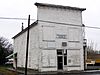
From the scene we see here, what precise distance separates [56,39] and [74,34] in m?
3.44

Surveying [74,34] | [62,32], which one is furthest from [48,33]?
[74,34]

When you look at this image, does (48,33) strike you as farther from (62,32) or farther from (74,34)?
(74,34)

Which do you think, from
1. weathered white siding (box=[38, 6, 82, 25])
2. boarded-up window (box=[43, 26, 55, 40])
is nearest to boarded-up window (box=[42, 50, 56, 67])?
boarded-up window (box=[43, 26, 55, 40])

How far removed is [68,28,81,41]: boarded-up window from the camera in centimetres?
3869

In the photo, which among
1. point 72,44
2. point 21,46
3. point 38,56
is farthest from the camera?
point 21,46

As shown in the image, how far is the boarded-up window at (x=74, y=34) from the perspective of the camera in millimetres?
38688

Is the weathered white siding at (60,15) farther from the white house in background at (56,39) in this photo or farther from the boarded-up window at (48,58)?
the boarded-up window at (48,58)

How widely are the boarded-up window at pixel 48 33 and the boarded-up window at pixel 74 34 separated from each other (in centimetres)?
305

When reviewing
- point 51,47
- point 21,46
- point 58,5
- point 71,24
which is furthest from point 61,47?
point 21,46

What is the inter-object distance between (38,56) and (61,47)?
400 cm

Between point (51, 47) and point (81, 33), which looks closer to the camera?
point (51, 47)

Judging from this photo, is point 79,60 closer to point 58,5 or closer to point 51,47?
point 51,47

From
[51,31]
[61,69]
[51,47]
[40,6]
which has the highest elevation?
[40,6]

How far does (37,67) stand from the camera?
36.5 meters
